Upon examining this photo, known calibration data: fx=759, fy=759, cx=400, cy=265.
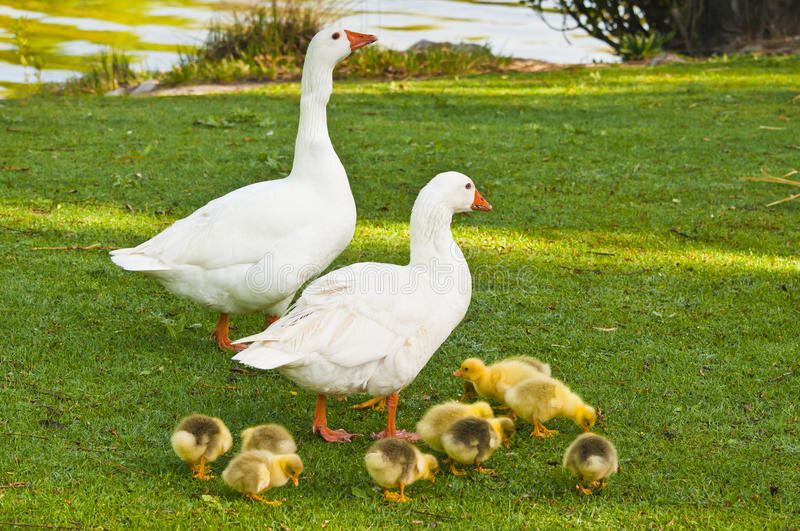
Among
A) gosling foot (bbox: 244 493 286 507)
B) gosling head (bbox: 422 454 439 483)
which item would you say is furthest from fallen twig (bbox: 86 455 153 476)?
gosling head (bbox: 422 454 439 483)

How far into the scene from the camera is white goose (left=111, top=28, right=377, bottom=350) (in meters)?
4.85

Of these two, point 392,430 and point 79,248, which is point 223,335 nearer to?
point 392,430

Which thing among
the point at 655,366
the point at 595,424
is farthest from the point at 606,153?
the point at 595,424

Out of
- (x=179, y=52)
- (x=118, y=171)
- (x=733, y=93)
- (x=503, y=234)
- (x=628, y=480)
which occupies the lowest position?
(x=628, y=480)

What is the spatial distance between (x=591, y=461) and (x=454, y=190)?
67.5 inches

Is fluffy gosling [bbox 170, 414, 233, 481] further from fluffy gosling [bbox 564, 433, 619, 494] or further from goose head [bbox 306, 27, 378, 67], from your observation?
goose head [bbox 306, 27, 378, 67]

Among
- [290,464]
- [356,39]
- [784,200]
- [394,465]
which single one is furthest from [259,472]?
[784,200]

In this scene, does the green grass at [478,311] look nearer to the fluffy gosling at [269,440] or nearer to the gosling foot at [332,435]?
the gosling foot at [332,435]

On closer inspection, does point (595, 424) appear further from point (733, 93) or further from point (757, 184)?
point (733, 93)

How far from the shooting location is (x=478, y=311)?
5.80m

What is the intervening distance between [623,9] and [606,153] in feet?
33.7

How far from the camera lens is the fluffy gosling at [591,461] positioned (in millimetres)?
3486

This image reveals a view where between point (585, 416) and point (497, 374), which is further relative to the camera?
point (497, 374)

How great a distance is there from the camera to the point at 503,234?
7383 mm
